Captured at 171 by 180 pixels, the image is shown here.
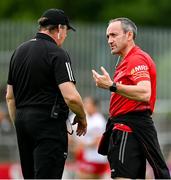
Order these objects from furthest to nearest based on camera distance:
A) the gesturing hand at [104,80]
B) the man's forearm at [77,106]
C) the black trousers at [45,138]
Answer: the black trousers at [45,138]
the man's forearm at [77,106]
the gesturing hand at [104,80]

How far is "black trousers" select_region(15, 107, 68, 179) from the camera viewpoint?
967cm

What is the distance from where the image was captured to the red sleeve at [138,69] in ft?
31.6

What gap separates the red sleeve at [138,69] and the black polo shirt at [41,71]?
63cm

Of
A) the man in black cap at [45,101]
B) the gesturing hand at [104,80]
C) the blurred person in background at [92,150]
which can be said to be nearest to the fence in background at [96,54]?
the blurred person in background at [92,150]

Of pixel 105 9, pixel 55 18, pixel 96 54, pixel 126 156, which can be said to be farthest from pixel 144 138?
pixel 105 9

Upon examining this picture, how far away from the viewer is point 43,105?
9680 millimetres

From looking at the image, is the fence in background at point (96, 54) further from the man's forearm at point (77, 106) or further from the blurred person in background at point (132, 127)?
the man's forearm at point (77, 106)

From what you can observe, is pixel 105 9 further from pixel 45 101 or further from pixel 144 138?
pixel 45 101

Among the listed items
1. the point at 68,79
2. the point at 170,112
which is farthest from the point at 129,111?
the point at 170,112

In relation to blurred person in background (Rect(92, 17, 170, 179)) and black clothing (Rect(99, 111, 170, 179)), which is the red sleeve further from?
black clothing (Rect(99, 111, 170, 179))

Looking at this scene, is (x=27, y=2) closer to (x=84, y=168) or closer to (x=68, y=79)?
(x=84, y=168)

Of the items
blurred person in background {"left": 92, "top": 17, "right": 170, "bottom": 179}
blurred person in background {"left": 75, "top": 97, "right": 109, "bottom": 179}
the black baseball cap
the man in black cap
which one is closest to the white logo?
blurred person in background {"left": 92, "top": 17, "right": 170, "bottom": 179}

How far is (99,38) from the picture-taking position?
2189 centimetres

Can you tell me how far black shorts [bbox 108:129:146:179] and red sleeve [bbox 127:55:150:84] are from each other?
64cm
